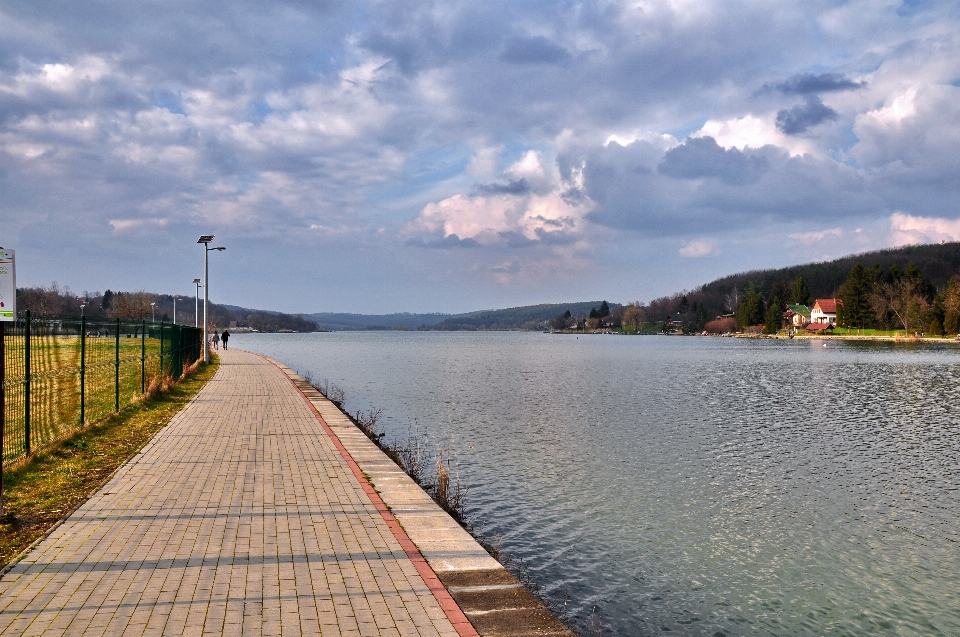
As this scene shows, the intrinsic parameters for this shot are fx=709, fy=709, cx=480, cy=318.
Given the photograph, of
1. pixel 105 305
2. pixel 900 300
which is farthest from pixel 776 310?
pixel 105 305

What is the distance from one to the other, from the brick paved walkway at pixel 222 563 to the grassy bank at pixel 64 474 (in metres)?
0.28

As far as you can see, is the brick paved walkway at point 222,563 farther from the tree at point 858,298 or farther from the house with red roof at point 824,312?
the house with red roof at point 824,312

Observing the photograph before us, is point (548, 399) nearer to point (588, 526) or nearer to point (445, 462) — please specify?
point (445, 462)

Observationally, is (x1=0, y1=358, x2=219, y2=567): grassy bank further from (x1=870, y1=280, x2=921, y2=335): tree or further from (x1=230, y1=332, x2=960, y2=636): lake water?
(x1=870, y1=280, x2=921, y2=335): tree

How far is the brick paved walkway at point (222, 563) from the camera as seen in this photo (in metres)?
5.17

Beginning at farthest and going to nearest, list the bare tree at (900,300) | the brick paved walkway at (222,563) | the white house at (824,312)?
the white house at (824,312) < the bare tree at (900,300) < the brick paved walkway at (222,563)

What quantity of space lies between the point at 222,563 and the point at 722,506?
8.91 m

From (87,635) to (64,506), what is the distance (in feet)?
14.2

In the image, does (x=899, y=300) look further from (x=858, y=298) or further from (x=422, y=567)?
(x=422, y=567)

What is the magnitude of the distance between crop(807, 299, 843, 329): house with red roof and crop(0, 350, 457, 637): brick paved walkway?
161467mm

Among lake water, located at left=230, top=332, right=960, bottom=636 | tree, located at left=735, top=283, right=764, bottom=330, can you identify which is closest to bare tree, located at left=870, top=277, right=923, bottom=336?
tree, located at left=735, top=283, right=764, bottom=330

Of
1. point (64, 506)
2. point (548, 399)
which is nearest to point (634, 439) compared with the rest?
point (548, 399)

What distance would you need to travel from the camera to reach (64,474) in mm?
10266

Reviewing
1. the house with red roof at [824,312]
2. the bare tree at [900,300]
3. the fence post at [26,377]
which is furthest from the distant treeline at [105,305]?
the house with red roof at [824,312]
